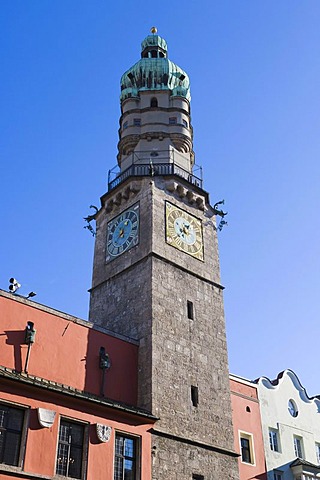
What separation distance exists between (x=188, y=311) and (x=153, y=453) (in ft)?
23.5

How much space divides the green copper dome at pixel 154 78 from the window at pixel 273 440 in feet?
64.7

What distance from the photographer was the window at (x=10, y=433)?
57.9ft

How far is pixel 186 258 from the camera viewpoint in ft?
92.4

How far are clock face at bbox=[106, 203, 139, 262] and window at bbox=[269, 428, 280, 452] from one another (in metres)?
11.2

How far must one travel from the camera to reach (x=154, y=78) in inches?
1433

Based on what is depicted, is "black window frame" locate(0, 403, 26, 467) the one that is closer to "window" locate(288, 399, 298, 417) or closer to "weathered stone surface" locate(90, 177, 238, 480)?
"weathered stone surface" locate(90, 177, 238, 480)

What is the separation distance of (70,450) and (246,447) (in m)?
10.4

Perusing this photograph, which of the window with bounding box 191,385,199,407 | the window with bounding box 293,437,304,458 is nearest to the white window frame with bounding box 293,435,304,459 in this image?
the window with bounding box 293,437,304,458

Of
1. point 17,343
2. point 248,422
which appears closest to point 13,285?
point 17,343

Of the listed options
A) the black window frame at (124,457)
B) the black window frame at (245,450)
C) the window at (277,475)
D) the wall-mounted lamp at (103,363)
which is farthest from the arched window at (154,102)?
the window at (277,475)

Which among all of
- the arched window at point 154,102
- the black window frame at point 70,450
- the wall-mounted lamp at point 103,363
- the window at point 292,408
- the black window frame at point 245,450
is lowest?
the black window frame at point 70,450

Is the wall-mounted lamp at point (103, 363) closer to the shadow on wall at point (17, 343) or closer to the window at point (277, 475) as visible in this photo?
the shadow on wall at point (17, 343)

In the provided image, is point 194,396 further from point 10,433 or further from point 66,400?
point 10,433

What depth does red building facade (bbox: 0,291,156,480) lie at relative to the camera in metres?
18.2
